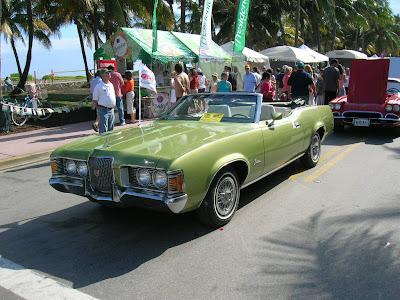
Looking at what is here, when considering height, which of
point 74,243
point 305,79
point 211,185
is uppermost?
point 305,79

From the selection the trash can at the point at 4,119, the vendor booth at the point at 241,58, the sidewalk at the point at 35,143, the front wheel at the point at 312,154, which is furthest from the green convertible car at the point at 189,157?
the vendor booth at the point at 241,58

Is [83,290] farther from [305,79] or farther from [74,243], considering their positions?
[305,79]

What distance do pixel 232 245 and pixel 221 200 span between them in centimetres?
58

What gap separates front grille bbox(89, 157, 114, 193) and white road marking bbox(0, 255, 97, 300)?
1023mm

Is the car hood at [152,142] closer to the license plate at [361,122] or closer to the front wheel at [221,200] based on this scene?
the front wheel at [221,200]

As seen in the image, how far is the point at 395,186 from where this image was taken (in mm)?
5625

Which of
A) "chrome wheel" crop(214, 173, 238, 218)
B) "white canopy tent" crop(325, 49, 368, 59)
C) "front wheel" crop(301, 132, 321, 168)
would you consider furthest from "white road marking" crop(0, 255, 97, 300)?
"white canopy tent" crop(325, 49, 368, 59)

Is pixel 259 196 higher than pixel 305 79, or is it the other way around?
pixel 305 79

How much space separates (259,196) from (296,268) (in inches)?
78.1

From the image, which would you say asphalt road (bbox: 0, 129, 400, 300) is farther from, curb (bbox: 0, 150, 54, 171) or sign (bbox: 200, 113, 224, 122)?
curb (bbox: 0, 150, 54, 171)

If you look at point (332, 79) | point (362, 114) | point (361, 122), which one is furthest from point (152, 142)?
point (332, 79)

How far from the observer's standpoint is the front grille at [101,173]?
12.6ft

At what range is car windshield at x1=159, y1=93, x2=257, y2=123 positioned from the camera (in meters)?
5.16

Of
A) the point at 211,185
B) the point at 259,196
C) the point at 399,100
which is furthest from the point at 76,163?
the point at 399,100
